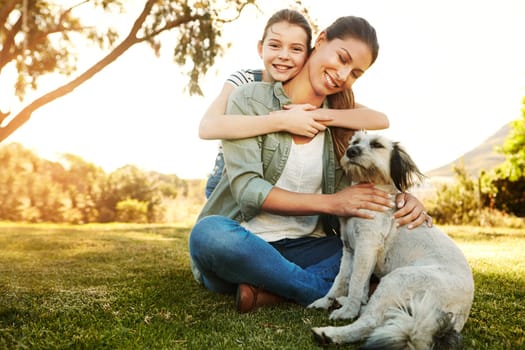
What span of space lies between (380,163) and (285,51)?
1052 mm

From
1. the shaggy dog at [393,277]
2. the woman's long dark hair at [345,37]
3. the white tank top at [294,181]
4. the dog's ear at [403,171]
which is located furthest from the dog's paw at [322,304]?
the woman's long dark hair at [345,37]

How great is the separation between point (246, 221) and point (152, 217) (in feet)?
39.7

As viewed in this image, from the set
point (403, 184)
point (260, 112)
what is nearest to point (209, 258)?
point (260, 112)

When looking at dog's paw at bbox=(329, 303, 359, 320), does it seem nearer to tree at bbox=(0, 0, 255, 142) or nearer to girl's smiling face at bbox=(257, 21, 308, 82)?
girl's smiling face at bbox=(257, 21, 308, 82)

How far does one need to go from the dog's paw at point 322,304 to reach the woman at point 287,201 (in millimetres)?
77

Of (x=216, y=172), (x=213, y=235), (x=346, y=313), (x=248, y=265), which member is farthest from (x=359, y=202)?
(x=216, y=172)

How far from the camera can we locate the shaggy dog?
85.4 inches

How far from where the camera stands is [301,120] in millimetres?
3152

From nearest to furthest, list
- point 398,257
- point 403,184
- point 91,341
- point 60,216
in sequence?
point 91,341
point 398,257
point 403,184
point 60,216

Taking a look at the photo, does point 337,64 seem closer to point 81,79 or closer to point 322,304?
point 322,304

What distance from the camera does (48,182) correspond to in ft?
44.0

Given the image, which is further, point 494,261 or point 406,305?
point 494,261

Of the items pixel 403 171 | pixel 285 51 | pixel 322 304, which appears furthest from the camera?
pixel 285 51

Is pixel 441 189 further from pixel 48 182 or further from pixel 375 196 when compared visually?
pixel 375 196
